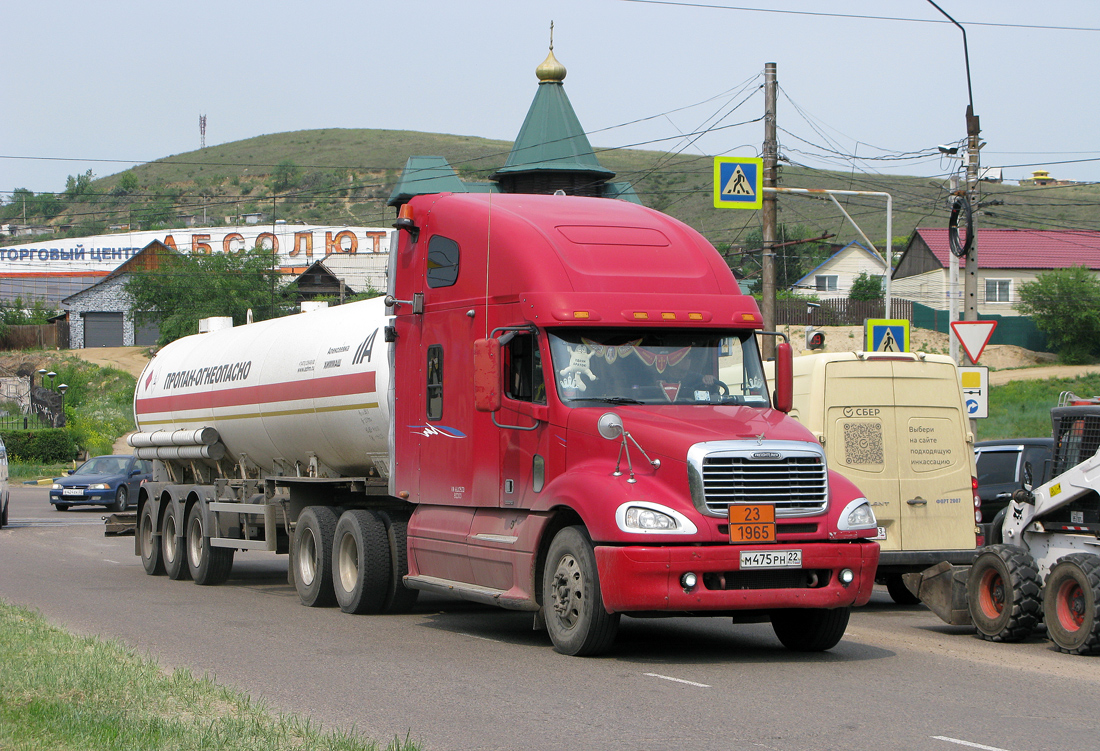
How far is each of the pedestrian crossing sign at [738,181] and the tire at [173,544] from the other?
1030cm

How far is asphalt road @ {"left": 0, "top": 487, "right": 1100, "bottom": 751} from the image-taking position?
7367 mm

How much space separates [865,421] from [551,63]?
129ft

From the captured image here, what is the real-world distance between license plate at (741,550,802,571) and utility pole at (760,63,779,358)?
14.7m

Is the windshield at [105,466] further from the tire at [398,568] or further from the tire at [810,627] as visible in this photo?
the tire at [810,627]

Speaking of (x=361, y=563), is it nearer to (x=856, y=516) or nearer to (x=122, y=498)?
(x=856, y=516)

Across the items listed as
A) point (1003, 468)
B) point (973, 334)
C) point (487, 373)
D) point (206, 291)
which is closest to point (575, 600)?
point (487, 373)

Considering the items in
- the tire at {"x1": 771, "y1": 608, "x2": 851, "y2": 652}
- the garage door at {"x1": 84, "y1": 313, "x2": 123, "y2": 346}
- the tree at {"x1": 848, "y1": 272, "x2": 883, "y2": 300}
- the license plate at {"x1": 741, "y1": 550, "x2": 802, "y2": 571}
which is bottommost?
the tire at {"x1": 771, "y1": 608, "x2": 851, "y2": 652}

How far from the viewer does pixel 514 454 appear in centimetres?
1122

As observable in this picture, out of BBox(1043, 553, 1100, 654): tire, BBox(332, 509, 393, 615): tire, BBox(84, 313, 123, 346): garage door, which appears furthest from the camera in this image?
BBox(84, 313, 123, 346): garage door

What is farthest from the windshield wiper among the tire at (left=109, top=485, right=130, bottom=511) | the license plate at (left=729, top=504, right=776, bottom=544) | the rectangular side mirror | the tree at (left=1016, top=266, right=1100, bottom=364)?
the tree at (left=1016, top=266, right=1100, bottom=364)

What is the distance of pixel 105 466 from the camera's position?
36.2 m

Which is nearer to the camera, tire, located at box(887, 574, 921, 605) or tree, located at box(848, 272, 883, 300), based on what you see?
tire, located at box(887, 574, 921, 605)

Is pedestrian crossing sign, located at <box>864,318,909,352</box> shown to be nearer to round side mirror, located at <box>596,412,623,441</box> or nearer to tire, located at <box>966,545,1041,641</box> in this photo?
tire, located at <box>966,545,1041,641</box>

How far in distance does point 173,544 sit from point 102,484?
1728 centimetres
